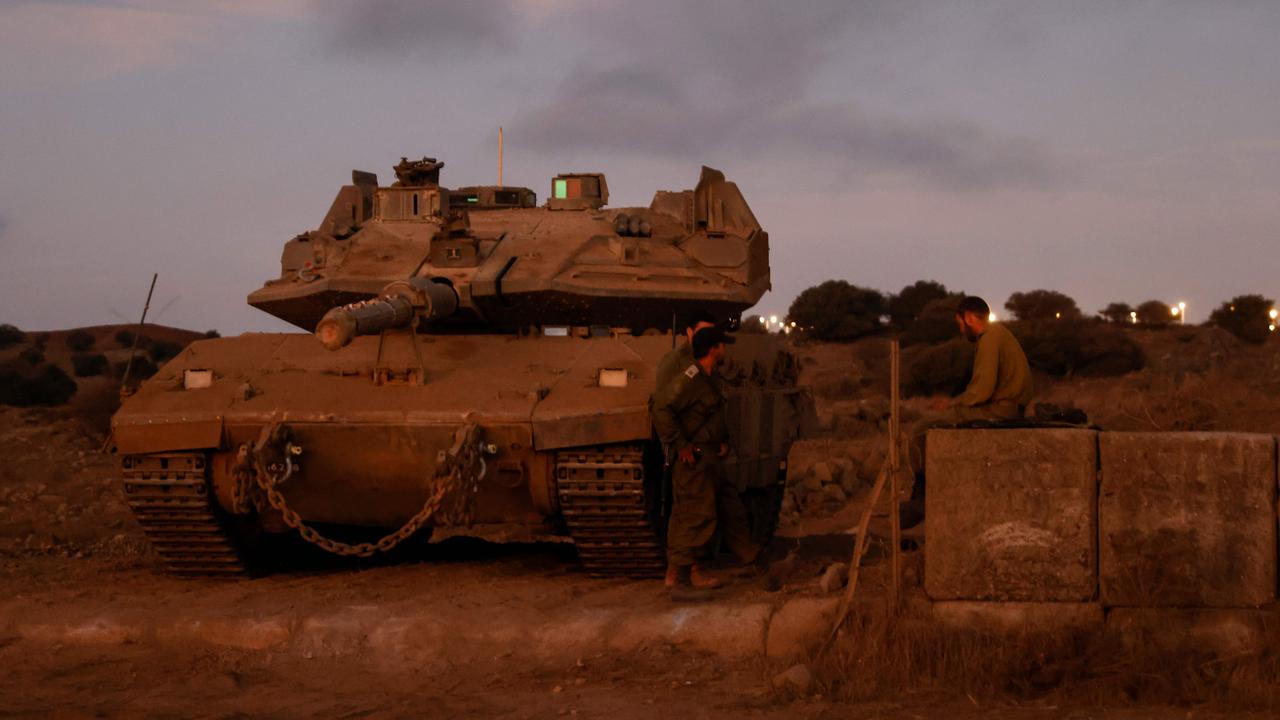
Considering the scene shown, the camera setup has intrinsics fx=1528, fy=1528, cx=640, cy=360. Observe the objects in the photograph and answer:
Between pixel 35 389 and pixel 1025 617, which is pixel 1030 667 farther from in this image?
pixel 35 389

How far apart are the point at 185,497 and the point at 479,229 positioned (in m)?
3.16

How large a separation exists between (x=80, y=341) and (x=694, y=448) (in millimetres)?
39810

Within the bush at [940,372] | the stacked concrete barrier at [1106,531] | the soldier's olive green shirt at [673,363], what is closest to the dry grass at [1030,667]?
the stacked concrete barrier at [1106,531]

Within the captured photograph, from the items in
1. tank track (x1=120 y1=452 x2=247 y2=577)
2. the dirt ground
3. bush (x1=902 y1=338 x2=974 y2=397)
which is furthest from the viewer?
bush (x1=902 y1=338 x2=974 y2=397)

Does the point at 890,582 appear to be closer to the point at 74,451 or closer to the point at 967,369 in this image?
the point at 74,451

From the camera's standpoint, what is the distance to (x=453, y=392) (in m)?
9.13

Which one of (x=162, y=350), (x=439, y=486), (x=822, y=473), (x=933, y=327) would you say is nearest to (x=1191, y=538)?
(x=439, y=486)

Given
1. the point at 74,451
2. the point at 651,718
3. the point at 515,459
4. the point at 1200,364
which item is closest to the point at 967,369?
the point at 1200,364

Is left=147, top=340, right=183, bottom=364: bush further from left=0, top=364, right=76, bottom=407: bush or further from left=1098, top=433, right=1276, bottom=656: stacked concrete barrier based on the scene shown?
left=1098, top=433, right=1276, bottom=656: stacked concrete barrier

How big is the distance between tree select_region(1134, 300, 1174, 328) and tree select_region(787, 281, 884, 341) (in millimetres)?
7670

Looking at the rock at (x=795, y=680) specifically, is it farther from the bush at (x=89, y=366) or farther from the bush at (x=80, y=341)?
the bush at (x=80, y=341)

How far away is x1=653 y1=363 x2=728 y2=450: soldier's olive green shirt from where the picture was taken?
28.2 feet

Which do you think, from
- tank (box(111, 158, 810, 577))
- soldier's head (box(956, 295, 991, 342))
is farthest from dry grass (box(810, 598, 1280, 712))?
tank (box(111, 158, 810, 577))

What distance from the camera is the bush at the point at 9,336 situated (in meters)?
43.6
